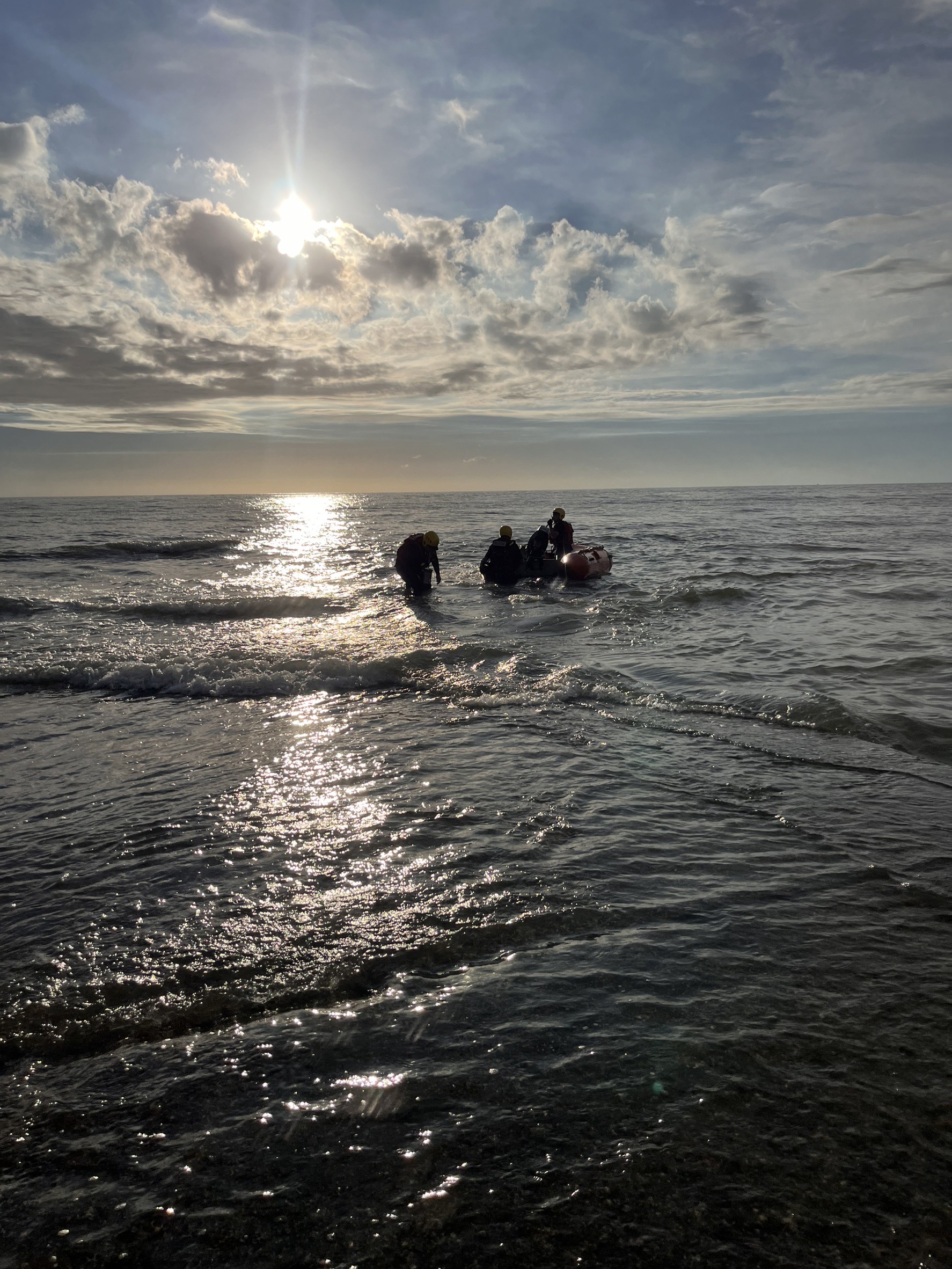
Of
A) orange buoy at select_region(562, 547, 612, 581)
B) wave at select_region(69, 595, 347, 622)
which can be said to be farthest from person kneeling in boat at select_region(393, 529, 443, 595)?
orange buoy at select_region(562, 547, 612, 581)

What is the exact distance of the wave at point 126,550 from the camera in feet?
107

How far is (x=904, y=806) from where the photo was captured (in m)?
5.97

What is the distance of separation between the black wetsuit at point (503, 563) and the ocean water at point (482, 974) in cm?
1072

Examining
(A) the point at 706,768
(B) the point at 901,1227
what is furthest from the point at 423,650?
(B) the point at 901,1227

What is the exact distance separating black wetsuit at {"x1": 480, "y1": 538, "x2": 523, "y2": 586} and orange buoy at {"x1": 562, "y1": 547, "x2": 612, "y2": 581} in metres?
1.68

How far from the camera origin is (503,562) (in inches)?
825

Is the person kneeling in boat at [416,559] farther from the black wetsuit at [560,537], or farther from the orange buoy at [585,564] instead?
the black wetsuit at [560,537]

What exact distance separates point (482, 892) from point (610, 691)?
18.2 ft

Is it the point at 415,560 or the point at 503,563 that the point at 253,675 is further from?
the point at 503,563

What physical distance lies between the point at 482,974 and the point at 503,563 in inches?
693

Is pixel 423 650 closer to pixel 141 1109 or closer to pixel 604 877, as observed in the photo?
pixel 604 877

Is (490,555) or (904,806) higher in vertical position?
(490,555)

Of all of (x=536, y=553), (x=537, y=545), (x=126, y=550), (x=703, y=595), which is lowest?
(x=703, y=595)

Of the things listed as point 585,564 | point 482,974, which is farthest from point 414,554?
point 482,974
